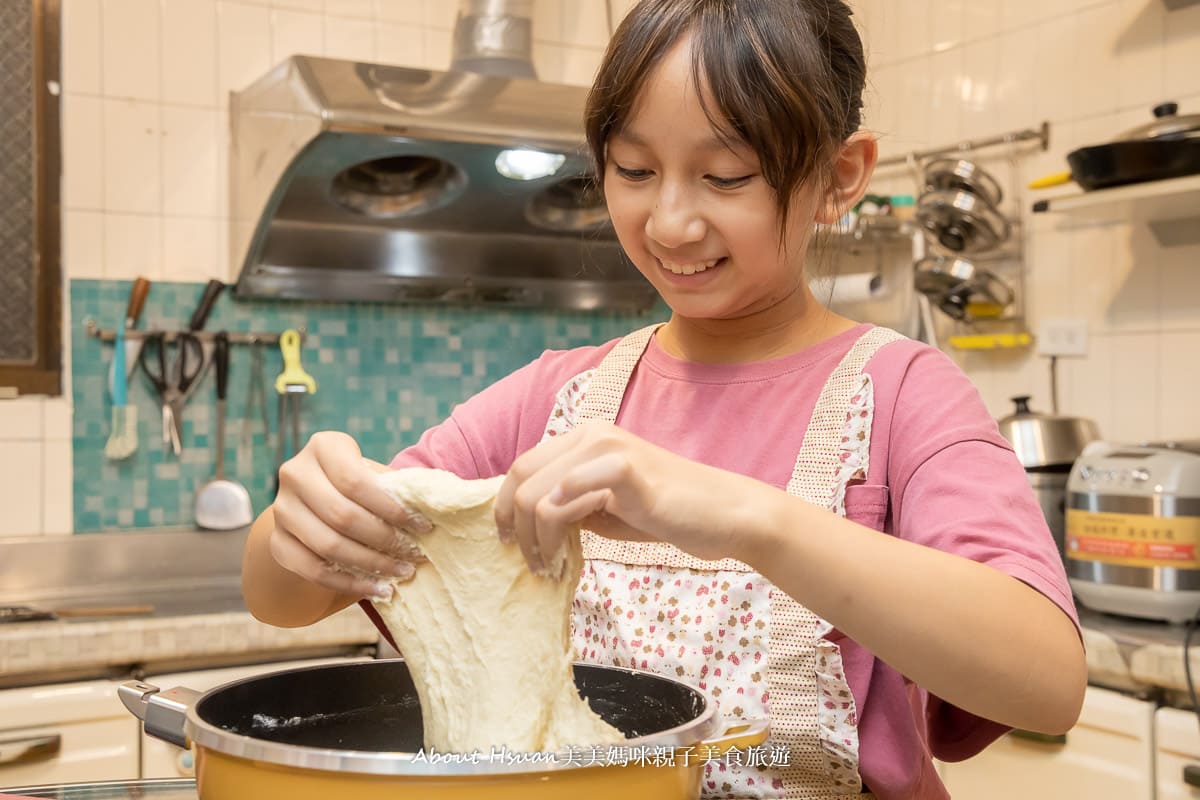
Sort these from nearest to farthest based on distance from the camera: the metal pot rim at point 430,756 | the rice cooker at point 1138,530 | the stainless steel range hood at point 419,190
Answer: the metal pot rim at point 430,756
the rice cooker at point 1138,530
the stainless steel range hood at point 419,190

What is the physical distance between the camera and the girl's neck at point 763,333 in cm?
92

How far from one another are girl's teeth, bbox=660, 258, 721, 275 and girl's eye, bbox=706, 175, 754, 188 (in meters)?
0.06

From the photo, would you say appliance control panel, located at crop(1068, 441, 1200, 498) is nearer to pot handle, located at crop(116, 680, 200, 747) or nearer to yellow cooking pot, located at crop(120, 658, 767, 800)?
yellow cooking pot, located at crop(120, 658, 767, 800)

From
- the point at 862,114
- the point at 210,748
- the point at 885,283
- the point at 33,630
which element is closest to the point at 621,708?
the point at 210,748

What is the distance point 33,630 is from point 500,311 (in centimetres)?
133

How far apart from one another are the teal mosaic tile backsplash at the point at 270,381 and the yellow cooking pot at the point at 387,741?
176cm

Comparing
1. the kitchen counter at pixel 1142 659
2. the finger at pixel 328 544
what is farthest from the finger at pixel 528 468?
the kitchen counter at pixel 1142 659

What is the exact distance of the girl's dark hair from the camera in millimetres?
751

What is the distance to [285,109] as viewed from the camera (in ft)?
6.88

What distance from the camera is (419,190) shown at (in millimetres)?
2426

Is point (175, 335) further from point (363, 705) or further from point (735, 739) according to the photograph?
point (735, 739)

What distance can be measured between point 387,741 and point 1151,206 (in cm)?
175

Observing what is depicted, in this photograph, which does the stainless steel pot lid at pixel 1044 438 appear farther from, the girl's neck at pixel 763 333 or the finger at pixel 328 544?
the finger at pixel 328 544

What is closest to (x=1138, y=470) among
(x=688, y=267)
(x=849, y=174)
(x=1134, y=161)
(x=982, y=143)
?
(x=1134, y=161)
